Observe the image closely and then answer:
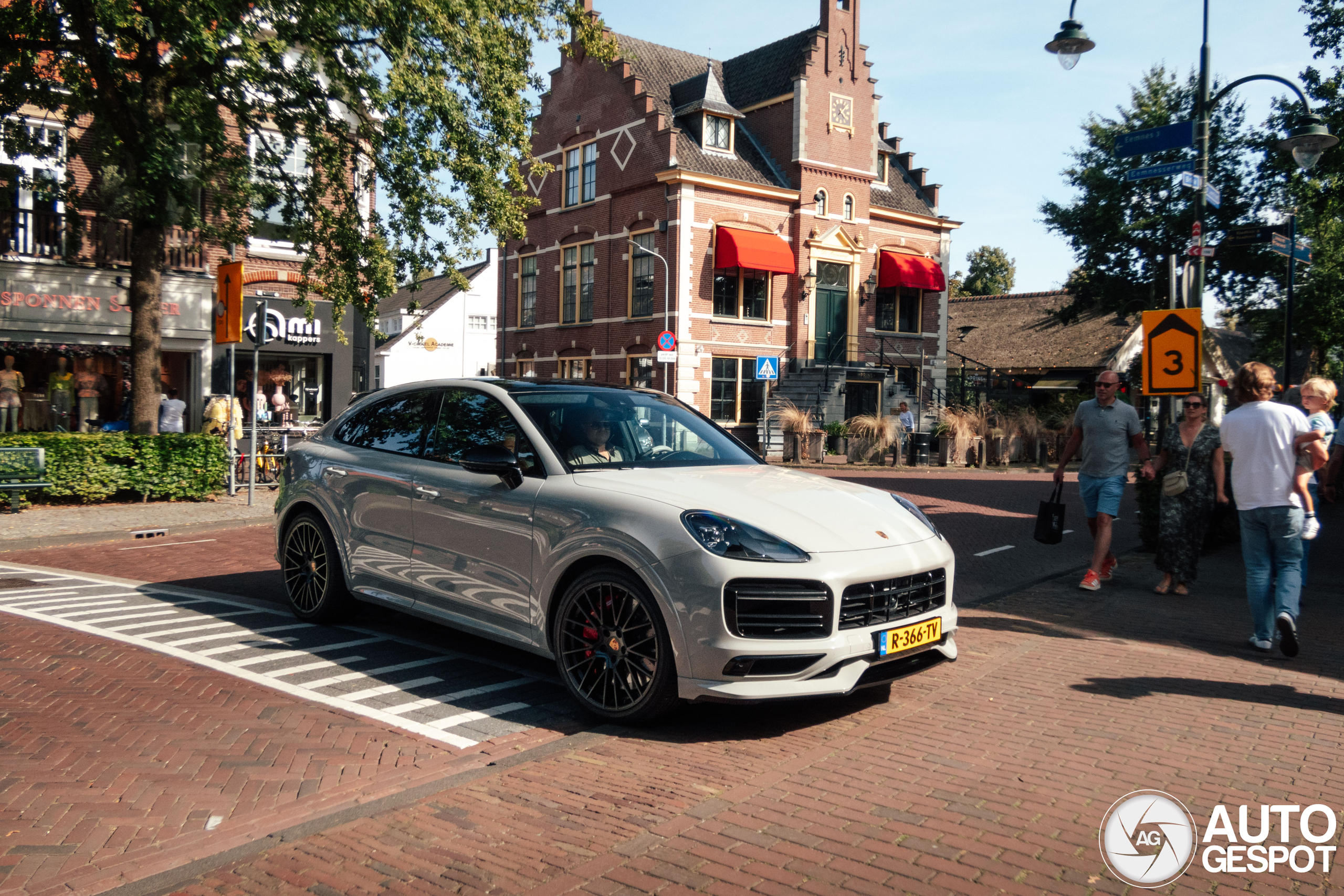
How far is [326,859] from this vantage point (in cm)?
331

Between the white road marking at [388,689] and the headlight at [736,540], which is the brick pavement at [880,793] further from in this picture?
the white road marking at [388,689]

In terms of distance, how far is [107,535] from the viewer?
12.0m

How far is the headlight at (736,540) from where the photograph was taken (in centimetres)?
431

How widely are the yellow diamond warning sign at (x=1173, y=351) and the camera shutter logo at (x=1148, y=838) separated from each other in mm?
6176

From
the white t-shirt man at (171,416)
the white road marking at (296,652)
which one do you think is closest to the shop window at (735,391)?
the white t-shirt man at (171,416)

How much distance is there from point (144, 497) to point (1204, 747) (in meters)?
14.8

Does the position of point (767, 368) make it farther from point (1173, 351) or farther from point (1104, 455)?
point (1104, 455)

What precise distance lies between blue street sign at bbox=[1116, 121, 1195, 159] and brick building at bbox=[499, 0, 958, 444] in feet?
69.9

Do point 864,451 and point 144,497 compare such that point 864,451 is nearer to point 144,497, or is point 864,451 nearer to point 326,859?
point 144,497

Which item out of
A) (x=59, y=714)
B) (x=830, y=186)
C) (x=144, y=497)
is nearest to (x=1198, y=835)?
(x=59, y=714)


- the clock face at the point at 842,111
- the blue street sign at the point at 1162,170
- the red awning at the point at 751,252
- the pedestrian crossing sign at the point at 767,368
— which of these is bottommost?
the pedestrian crossing sign at the point at 767,368

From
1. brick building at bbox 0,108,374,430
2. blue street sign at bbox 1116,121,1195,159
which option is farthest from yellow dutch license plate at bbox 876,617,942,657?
brick building at bbox 0,108,374,430

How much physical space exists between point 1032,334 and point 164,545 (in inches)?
1735

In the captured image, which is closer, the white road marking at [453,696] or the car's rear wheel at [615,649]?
the car's rear wheel at [615,649]
